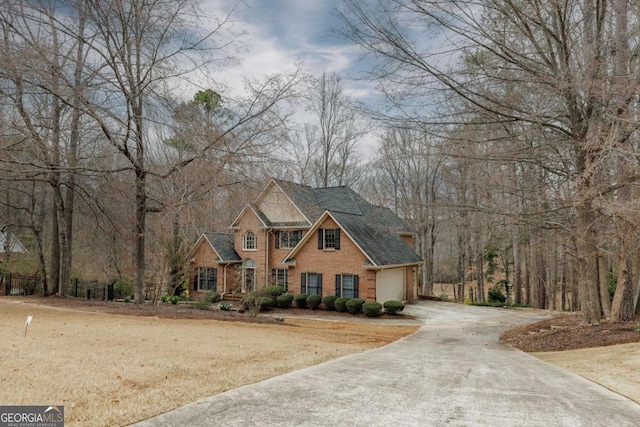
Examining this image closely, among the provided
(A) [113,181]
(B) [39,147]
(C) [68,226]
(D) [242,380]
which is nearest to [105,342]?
(D) [242,380]

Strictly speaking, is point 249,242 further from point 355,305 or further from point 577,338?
point 577,338

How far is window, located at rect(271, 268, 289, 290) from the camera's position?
96.6ft

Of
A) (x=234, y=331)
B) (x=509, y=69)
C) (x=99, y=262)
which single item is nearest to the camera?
(x=509, y=69)

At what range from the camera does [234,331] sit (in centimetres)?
1207

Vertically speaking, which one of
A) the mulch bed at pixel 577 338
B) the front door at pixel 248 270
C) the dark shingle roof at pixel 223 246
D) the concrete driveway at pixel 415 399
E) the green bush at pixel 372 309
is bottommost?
the green bush at pixel 372 309

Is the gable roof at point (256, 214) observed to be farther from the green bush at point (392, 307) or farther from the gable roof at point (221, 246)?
the green bush at point (392, 307)

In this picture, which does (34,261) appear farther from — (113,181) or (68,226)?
(113,181)

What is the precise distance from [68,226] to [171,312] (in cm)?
840

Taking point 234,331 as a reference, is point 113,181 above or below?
above

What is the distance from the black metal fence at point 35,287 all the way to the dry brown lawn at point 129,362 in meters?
14.0

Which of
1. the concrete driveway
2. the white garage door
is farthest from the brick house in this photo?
the concrete driveway

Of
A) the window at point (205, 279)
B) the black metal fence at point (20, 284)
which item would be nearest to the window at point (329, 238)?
the window at point (205, 279)

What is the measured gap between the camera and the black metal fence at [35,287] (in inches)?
997

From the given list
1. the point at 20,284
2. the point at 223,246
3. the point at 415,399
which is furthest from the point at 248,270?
the point at 415,399
